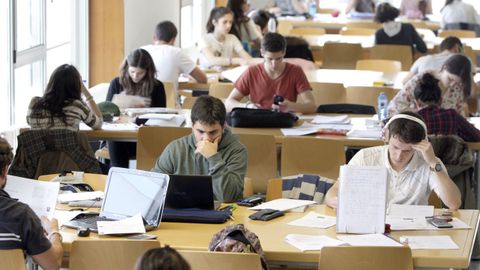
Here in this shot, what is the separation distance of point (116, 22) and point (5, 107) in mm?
2694

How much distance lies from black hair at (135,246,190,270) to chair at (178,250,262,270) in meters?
1.32

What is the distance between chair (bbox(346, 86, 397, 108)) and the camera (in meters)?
8.68

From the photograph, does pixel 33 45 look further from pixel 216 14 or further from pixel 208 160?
pixel 208 160

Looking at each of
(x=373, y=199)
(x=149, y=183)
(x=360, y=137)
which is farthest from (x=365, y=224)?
(x=360, y=137)

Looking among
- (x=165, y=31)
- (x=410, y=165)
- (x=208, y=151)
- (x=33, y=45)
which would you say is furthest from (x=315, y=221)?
(x=165, y=31)

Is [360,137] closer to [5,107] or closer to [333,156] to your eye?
[333,156]

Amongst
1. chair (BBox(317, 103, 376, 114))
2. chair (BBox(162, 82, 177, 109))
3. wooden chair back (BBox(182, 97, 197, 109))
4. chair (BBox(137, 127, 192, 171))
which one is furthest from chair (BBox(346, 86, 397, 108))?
chair (BBox(137, 127, 192, 171))

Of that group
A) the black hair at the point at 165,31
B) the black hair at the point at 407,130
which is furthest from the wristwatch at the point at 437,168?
the black hair at the point at 165,31

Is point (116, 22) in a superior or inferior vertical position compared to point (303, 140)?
superior

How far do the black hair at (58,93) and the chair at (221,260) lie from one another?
2.93 meters

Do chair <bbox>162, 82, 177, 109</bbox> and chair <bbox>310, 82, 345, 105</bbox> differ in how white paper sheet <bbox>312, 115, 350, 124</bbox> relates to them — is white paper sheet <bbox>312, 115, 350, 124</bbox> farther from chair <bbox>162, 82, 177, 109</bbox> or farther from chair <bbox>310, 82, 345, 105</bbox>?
chair <bbox>162, 82, 177, 109</bbox>

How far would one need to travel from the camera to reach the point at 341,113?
810cm

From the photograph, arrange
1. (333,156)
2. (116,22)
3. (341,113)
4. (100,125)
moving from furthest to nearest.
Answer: (116,22), (341,113), (100,125), (333,156)

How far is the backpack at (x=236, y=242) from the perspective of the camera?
13.9ft
